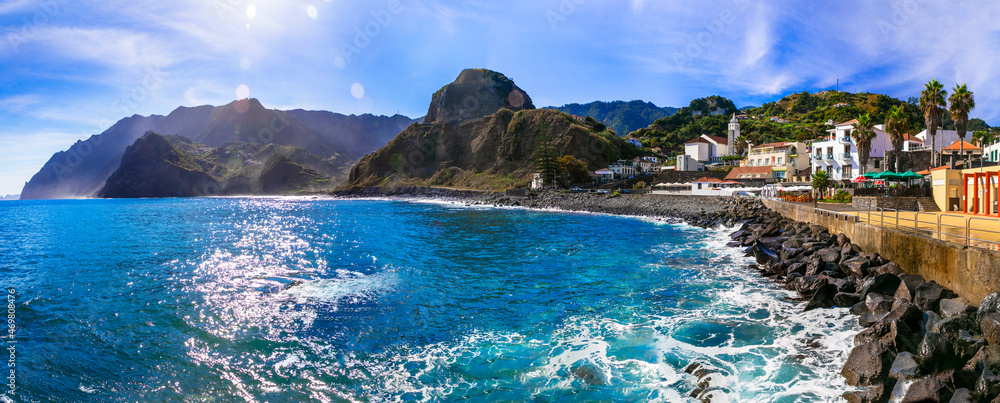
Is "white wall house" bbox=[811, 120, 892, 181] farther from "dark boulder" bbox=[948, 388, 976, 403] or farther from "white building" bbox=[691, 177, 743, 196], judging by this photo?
"dark boulder" bbox=[948, 388, 976, 403]

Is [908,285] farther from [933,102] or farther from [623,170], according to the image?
[623,170]

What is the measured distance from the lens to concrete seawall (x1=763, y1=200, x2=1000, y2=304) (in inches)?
429

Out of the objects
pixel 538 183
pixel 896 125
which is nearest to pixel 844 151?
pixel 896 125

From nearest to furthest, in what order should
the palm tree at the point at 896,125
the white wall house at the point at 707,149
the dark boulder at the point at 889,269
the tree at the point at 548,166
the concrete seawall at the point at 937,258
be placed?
the concrete seawall at the point at 937,258 < the dark boulder at the point at 889,269 < the palm tree at the point at 896,125 < the tree at the point at 548,166 < the white wall house at the point at 707,149

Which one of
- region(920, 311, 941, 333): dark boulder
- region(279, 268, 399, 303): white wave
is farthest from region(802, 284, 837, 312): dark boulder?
region(279, 268, 399, 303): white wave

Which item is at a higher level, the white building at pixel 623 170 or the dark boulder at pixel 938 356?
the white building at pixel 623 170

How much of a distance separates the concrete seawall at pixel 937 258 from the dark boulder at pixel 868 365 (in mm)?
4085

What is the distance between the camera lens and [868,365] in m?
9.22

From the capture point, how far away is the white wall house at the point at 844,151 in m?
55.9

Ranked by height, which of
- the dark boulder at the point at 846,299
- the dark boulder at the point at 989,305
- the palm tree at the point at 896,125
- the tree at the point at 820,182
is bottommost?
the dark boulder at the point at 846,299

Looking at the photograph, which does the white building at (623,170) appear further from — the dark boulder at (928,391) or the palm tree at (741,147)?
the dark boulder at (928,391)

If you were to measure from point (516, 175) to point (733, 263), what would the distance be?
3742 inches

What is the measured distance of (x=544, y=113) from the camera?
133375mm

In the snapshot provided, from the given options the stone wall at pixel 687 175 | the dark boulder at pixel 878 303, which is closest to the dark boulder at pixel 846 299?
the dark boulder at pixel 878 303
